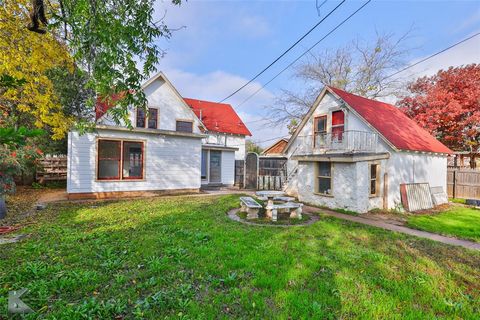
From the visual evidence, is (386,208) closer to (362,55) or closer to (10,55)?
(10,55)

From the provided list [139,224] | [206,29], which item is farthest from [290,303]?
[206,29]

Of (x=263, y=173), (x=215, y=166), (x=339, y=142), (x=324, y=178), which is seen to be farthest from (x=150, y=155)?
(x=339, y=142)

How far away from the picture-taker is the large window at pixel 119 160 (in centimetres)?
1161

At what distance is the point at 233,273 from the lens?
12.9 ft

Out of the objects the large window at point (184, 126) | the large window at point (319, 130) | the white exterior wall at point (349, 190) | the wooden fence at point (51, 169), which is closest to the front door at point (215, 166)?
the large window at point (184, 126)

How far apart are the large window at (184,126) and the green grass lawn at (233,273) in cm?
1018

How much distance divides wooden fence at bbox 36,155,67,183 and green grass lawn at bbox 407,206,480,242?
18.1 m

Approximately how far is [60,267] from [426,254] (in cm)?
700

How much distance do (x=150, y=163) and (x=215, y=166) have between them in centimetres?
612

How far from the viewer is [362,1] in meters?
7.80

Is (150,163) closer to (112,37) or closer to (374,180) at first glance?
(112,37)

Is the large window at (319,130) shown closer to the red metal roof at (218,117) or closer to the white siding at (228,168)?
the white siding at (228,168)

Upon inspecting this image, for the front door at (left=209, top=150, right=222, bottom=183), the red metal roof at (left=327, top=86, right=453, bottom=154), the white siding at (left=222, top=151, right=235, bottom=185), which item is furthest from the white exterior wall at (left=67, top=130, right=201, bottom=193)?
the red metal roof at (left=327, top=86, right=453, bottom=154)

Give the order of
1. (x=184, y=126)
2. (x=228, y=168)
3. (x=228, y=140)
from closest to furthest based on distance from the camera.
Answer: (x=184, y=126) < (x=228, y=168) < (x=228, y=140)
